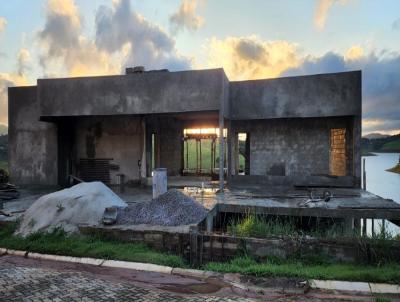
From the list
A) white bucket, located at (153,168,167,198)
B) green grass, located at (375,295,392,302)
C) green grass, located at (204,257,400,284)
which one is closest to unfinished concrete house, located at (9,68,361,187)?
white bucket, located at (153,168,167,198)

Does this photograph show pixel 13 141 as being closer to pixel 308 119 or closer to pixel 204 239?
pixel 204 239

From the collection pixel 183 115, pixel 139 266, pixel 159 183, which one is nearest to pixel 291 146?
pixel 183 115

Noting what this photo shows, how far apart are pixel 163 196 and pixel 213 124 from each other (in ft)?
28.2

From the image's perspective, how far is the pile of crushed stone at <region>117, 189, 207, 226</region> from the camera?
7.60m

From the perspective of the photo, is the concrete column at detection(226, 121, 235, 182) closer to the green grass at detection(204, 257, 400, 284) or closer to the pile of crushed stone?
the pile of crushed stone

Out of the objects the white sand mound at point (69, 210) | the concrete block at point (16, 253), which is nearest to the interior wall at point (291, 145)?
the white sand mound at point (69, 210)

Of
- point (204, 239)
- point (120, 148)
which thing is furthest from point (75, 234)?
point (120, 148)

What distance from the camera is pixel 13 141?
47.3ft

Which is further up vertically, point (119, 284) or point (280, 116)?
point (280, 116)

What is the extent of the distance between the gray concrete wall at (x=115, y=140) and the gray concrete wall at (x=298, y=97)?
444 cm

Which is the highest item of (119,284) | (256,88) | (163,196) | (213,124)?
(256,88)

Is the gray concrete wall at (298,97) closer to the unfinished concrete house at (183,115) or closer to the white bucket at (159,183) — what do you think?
the unfinished concrete house at (183,115)

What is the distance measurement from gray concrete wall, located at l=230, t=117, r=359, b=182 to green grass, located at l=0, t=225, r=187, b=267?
801 cm

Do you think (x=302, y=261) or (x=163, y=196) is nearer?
(x=302, y=261)
